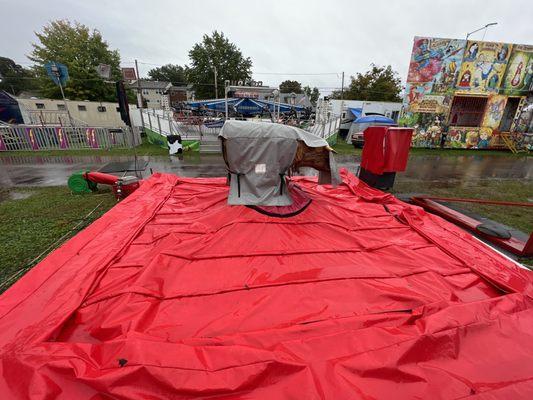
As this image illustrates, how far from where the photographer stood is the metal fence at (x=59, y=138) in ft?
36.3

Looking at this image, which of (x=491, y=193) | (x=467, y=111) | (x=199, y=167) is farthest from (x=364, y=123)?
(x=199, y=167)

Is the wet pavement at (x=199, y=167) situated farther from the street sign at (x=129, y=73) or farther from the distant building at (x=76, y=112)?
the distant building at (x=76, y=112)

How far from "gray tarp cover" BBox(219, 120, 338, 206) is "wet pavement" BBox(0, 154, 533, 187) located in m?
4.39

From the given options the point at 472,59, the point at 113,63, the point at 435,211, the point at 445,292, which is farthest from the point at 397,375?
the point at 113,63

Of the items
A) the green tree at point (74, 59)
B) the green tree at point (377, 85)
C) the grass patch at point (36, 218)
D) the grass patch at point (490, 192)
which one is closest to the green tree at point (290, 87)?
the green tree at point (377, 85)

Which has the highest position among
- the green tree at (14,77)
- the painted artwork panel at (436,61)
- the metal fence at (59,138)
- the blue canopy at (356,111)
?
the green tree at (14,77)

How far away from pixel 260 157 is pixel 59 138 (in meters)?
12.9

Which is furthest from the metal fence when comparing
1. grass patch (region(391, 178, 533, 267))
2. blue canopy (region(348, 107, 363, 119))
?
blue canopy (region(348, 107, 363, 119))

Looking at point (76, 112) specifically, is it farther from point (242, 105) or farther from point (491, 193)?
point (491, 193)

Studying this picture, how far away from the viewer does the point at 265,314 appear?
203 cm

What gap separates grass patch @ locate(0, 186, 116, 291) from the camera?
317 centimetres

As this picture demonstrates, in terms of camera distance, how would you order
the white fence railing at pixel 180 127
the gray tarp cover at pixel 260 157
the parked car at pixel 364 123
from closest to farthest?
the gray tarp cover at pixel 260 157 → the white fence railing at pixel 180 127 → the parked car at pixel 364 123

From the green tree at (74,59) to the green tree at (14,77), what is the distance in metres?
33.1

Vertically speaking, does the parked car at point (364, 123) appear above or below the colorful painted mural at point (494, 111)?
below
